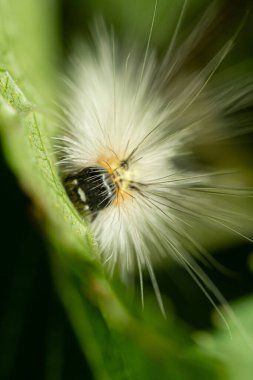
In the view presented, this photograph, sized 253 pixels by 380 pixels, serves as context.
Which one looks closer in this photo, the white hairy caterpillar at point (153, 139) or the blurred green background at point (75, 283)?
the blurred green background at point (75, 283)

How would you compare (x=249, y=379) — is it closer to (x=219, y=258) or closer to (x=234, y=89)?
(x=219, y=258)

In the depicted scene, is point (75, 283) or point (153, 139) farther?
point (153, 139)

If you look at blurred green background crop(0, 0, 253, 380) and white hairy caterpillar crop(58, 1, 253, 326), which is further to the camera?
white hairy caterpillar crop(58, 1, 253, 326)

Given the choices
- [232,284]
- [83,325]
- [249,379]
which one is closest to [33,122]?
[83,325]
